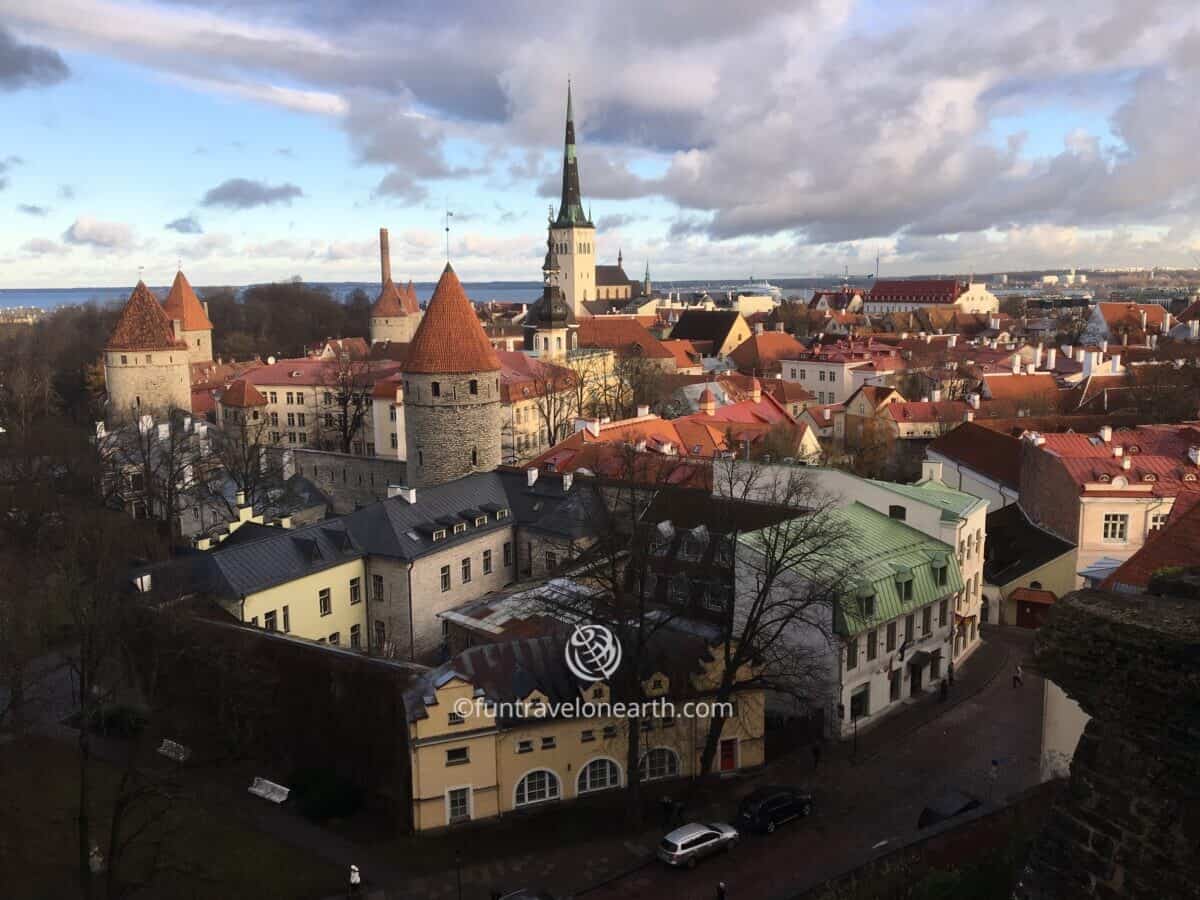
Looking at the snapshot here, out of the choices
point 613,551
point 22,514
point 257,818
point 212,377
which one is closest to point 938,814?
point 613,551

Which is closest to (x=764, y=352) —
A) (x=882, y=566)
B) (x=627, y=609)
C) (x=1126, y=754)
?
(x=882, y=566)

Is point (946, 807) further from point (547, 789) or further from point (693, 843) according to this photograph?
point (547, 789)

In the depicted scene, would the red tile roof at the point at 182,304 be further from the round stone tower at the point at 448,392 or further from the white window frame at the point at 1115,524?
the white window frame at the point at 1115,524

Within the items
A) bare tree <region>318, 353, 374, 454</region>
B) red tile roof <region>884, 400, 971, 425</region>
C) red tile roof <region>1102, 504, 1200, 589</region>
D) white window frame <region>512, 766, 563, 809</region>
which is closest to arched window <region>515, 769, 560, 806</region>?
white window frame <region>512, 766, 563, 809</region>

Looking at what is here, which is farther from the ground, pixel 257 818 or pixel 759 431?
pixel 759 431

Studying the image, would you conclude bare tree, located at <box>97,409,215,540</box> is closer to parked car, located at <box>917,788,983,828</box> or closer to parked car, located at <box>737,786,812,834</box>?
parked car, located at <box>737,786,812,834</box>

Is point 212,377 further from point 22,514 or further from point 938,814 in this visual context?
point 938,814

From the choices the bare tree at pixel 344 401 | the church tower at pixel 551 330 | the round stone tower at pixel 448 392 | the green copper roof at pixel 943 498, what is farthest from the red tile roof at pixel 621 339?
the green copper roof at pixel 943 498
